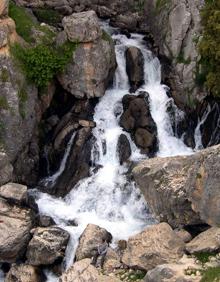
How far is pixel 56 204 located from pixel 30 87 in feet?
28.2

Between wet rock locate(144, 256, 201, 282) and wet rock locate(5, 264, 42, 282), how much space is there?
24.7 ft

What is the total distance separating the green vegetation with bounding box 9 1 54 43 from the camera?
37.7 metres

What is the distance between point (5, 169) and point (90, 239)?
27.2 feet

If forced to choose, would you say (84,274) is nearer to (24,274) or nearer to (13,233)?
(24,274)

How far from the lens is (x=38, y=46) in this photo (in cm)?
3619

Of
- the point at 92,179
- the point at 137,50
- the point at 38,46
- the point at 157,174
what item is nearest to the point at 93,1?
the point at 137,50

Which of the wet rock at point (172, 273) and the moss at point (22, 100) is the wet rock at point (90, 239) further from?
the moss at point (22, 100)

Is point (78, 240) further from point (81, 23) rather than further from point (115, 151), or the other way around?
point (81, 23)

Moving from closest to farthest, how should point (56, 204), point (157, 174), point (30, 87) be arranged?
point (157, 174)
point (56, 204)
point (30, 87)

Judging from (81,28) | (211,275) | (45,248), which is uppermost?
(81,28)

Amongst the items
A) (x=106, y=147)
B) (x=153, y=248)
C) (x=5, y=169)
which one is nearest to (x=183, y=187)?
(x=153, y=248)

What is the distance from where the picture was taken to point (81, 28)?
120ft

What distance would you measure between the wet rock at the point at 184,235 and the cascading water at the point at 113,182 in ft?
12.6

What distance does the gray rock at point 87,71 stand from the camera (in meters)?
37.0
